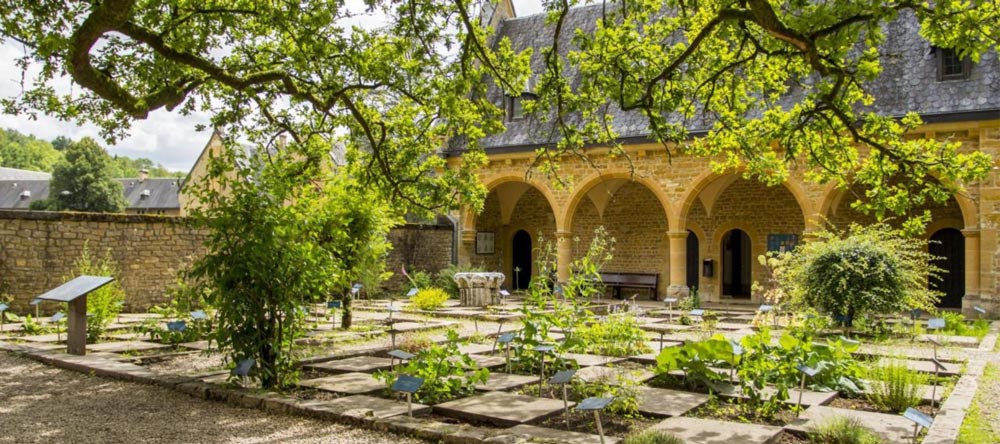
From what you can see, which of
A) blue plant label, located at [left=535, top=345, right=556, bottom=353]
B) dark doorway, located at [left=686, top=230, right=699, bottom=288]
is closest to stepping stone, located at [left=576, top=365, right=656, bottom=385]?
blue plant label, located at [left=535, top=345, right=556, bottom=353]

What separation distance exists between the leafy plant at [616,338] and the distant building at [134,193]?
158 feet

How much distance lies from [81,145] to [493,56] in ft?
137

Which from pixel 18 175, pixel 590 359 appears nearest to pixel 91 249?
→ pixel 590 359

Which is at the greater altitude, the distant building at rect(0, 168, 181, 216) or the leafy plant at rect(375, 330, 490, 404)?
the distant building at rect(0, 168, 181, 216)

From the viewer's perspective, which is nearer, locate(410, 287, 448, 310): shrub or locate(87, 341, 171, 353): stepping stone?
locate(87, 341, 171, 353): stepping stone

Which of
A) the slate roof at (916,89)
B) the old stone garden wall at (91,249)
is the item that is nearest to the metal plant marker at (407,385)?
the old stone garden wall at (91,249)

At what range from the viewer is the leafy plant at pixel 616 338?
25.2ft

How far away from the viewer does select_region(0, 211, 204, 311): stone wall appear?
1189 cm

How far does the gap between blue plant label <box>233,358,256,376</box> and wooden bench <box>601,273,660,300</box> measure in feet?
47.5

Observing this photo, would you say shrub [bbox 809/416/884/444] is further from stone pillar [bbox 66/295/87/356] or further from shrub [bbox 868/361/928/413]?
stone pillar [bbox 66/295/87/356]

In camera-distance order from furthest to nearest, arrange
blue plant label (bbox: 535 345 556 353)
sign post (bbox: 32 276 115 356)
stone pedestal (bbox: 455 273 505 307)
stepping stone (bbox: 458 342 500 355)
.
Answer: stone pedestal (bbox: 455 273 505 307) → stepping stone (bbox: 458 342 500 355) → sign post (bbox: 32 276 115 356) → blue plant label (bbox: 535 345 556 353)

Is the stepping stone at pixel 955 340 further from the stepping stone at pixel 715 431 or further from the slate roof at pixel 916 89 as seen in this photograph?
the stepping stone at pixel 715 431

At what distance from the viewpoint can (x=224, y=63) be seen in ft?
29.3

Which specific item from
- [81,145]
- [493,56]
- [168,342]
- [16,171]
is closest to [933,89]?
[493,56]
